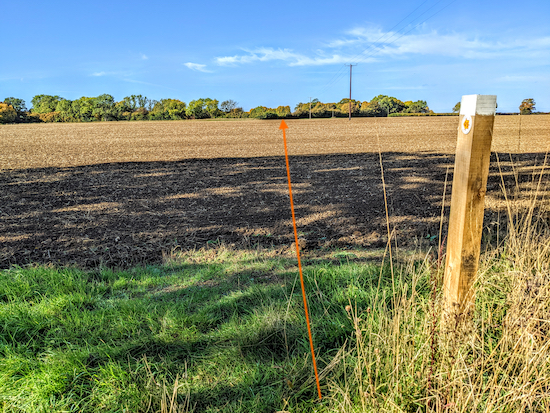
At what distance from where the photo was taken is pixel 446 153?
45.5 feet

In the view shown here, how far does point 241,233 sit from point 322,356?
3.12 m

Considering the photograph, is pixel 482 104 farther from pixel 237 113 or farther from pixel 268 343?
pixel 237 113

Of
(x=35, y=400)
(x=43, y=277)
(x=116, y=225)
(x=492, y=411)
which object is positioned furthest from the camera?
(x=116, y=225)

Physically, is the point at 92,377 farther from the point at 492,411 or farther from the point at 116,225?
the point at 116,225

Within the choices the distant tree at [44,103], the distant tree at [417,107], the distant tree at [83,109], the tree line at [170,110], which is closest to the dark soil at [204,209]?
the tree line at [170,110]

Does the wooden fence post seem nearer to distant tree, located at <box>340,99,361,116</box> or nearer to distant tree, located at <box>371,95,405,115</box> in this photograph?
distant tree, located at <box>340,99,361,116</box>

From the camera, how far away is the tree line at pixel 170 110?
59906mm

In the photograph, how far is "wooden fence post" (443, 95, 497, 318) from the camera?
2.16 meters

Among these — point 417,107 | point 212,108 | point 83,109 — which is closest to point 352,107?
point 417,107

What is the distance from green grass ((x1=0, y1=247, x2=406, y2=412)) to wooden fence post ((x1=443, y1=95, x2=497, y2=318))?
2.36 feet

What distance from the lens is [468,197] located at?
225 cm

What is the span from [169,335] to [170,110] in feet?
251

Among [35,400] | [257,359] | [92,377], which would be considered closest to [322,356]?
[257,359]

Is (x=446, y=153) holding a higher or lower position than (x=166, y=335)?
Answer: higher
